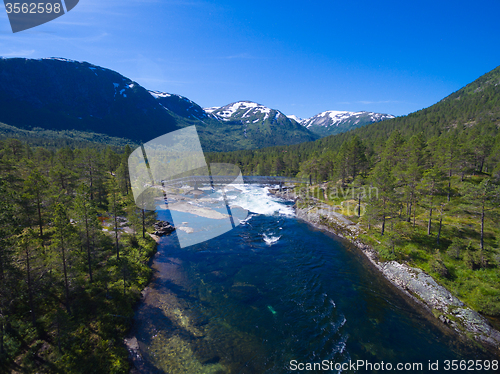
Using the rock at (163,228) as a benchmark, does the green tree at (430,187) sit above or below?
above

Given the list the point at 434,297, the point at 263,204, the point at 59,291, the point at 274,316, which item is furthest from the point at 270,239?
the point at 59,291

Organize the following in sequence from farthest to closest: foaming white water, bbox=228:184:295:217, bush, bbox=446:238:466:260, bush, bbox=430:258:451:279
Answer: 1. foaming white water, bbox=228:184:295:217
2. bush, bbox=446:238:466:260
3. bush, bbox=430:258:451:279

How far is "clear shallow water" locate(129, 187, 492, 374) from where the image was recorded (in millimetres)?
15859

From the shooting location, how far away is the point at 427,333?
18000 mm

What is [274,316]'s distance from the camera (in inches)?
776

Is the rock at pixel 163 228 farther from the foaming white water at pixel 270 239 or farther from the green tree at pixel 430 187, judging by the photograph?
the green tree at pixel 430 187

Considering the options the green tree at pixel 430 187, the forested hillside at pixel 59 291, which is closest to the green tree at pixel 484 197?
the green tree at pixel 430 187

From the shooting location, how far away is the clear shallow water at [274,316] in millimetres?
15859

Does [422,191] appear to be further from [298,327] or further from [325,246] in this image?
[298,327]

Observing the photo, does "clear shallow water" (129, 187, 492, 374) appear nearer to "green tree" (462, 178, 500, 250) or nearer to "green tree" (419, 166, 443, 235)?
"green tree" (419, 166, 443, 235)

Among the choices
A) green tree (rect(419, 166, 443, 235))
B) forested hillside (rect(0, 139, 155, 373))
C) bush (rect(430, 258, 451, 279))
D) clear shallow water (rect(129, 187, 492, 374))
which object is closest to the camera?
forested hillside (rect(0, 139, 155, 373))

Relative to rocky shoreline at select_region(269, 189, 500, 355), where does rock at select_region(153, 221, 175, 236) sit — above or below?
above

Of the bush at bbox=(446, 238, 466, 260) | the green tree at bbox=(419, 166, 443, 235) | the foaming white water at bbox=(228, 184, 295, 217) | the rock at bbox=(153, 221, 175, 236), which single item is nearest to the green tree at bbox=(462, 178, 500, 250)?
the bush at bbox=(446, 238, 466, 260)

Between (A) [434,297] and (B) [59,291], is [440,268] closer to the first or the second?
(A) [434,297]
